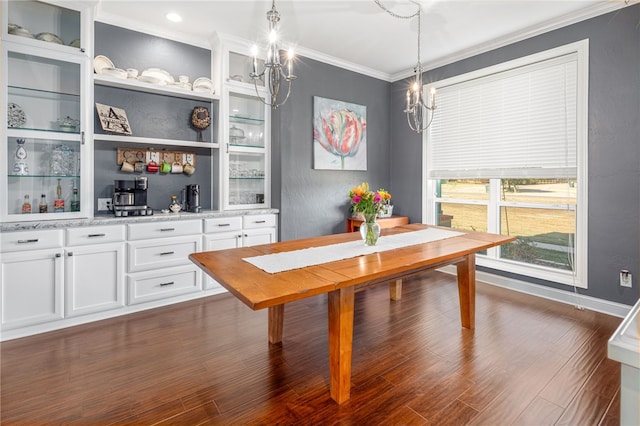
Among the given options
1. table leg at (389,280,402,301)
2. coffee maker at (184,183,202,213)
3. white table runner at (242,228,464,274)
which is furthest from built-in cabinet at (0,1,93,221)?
table leg at (389,280,402,301)

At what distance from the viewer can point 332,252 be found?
7.34 feet

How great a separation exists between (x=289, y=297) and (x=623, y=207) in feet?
10.6

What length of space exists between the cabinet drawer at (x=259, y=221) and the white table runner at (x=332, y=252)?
155cm

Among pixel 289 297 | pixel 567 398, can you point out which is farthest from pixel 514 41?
pixel 289 297

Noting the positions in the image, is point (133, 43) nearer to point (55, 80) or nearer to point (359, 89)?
point (55, 80)

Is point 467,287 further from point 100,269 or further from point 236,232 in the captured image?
point 100,269

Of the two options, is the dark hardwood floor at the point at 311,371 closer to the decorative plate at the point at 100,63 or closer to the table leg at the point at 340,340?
the table leg at the point at 340,340

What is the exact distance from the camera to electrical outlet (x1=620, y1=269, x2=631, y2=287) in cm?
296

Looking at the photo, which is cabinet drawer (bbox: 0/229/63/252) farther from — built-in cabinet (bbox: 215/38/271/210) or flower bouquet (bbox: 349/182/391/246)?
flower bouquet (bbox: 349/182/391/246)

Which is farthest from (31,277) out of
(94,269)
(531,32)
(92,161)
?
(531,32)

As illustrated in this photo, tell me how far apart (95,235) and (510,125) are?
4.26 meters

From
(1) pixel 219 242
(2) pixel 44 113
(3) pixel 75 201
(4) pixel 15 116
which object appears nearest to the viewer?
(4) pixel 15 116

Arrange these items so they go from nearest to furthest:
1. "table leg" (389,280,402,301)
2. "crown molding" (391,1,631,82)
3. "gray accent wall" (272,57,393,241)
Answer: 1. "crown molding" (391,1,631,82)
2. "table leg" (389,280,402,301)
3. "gray accent wall" (272,57,393,241)

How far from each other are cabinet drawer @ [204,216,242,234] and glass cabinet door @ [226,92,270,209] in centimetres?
24
